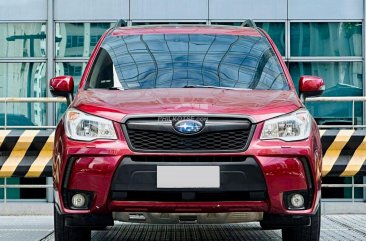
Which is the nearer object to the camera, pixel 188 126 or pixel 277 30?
pixel 188 126

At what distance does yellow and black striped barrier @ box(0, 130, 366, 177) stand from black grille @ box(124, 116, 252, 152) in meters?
4.79

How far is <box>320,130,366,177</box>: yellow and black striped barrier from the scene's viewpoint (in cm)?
1071

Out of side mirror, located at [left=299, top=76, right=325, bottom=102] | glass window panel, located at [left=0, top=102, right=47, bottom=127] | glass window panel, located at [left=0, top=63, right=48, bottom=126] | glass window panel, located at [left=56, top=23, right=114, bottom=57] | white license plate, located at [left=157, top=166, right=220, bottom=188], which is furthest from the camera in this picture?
glass window panel, located at [left=56, top=23, right=114, bottom=57]

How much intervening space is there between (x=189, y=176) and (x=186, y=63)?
1.56 metres

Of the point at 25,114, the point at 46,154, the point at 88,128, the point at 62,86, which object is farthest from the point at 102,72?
the point at 25,114

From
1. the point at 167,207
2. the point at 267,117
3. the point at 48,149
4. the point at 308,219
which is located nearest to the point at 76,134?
the point at 167,207

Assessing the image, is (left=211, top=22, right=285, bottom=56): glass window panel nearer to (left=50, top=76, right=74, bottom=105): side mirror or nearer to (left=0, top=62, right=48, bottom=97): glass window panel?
(left=0, top=62, right=48, bottom=97): glass window panel

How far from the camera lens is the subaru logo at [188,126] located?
240 inches

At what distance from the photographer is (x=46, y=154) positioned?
35.5 ft

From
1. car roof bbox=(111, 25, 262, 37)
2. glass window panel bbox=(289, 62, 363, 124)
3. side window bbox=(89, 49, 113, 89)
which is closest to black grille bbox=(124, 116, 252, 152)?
side window bbox=(89, 49, 113, 89)

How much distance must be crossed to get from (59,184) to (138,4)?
31.8 feet

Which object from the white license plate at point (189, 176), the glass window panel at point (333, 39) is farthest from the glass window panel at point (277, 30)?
the white license plate at point (189, 176)

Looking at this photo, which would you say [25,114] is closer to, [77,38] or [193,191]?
[77,38]

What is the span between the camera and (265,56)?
296 inches
